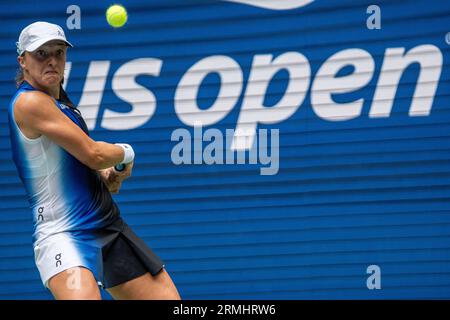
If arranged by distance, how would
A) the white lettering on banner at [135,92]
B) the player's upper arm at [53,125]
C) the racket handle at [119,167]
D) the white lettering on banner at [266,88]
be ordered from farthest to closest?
the white lettering on banner at [135,92], the white lettering on banner at [266,88], the racket handle at [119,167], the player's upper arm at [53,125]

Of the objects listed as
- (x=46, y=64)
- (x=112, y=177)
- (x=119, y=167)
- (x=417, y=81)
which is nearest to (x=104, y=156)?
(x=119, y=167)

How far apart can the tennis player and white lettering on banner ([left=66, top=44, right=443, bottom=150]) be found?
2259 mm

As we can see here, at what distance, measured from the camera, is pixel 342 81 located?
268 inches

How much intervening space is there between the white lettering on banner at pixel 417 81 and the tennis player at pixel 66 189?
9.07 feet

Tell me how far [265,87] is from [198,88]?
20.9 inches

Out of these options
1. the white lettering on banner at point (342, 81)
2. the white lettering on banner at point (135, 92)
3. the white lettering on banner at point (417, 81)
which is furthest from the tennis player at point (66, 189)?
the white lettering on banner at point (417, 81)

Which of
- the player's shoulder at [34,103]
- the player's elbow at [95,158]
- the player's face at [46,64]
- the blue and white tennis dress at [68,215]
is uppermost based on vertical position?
the player's face at [46,64]

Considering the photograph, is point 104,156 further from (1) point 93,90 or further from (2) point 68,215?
(1) point 93,90

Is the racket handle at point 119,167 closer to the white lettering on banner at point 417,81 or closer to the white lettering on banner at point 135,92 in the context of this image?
the white lettering on banner at point 135,92

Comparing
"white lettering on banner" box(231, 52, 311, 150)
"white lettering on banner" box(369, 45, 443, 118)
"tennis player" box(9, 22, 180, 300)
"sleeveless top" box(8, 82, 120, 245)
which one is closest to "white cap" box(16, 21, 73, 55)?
"tennis player" box(9, 22, 180, 300)

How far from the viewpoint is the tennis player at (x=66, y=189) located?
4.30 m

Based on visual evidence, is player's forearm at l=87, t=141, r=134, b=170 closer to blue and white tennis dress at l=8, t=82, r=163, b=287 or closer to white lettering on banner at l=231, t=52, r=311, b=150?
blue and white tennis dress at l=8, t=82, r=163, b=287

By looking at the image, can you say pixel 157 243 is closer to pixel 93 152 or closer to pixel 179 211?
pixel 179 211
